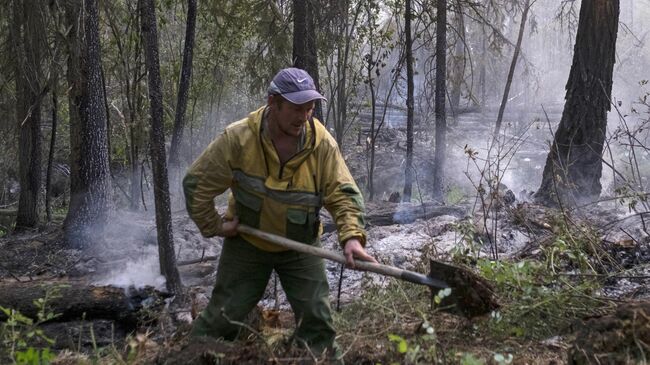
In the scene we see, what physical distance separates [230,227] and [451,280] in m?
1.37

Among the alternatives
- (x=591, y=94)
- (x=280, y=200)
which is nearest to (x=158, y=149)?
(x=280, y=200)

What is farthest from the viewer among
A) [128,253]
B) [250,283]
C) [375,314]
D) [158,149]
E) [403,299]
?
[128,253]

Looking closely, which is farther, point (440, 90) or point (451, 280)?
point (440, 90)

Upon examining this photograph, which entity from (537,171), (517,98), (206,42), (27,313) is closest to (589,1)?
(27,313)

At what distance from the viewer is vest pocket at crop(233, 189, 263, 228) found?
4379 mm

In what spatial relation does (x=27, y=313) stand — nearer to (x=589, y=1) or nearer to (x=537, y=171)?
(x=589, y=1)

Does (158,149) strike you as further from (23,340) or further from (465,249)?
(465,249)

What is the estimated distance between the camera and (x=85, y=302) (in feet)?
19.9

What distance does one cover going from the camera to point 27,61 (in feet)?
26.9

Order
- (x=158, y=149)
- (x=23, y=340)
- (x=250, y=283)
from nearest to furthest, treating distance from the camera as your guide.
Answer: (x=23, y=340)
(x=250, y=283)
(x=158, y=149)

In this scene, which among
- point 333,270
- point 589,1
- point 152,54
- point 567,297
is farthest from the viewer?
point 589,1

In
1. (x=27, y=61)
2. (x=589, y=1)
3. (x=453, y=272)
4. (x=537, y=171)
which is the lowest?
(x=537, y=171)

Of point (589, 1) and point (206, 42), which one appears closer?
point (589, 1)

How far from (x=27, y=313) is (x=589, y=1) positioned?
8444 millimetres
